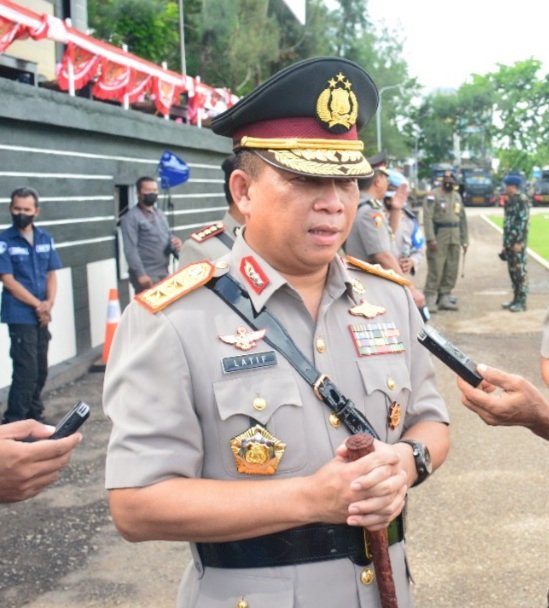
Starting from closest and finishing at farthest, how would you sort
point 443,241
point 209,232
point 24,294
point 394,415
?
1. point 394,415
2. point 209,232
3. point 24,294
4. point 443,241

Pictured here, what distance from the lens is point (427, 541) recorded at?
475cm

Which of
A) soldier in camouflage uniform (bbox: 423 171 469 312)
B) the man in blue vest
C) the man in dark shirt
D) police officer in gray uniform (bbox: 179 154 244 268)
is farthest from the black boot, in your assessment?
police officer in gray uniform (bbox: 179 154 244 268)

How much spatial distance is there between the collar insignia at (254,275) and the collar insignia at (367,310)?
0.27 m

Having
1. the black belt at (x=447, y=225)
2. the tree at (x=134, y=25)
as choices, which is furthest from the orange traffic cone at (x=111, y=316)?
the tree at (x=134, y=25)

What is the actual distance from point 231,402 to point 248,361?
0.36 ft

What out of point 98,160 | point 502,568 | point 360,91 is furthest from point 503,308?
point 360,91

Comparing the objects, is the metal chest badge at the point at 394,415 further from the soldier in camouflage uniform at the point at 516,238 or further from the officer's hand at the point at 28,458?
the soldier in camouflage uniform at the point at 516,238

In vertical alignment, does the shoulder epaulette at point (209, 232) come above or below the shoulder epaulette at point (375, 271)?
below

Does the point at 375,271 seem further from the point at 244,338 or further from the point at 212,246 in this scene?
the point at 212,246

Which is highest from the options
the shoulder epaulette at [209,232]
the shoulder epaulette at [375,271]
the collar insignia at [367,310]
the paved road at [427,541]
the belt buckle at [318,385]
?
the shoulder epaulette at [375,271]

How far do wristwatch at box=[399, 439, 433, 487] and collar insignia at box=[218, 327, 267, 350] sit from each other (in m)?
0.45

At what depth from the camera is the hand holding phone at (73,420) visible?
1.94m

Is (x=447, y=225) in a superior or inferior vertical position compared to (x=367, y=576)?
inferior

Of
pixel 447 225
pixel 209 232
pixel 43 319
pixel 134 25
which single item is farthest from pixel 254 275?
pixel 134 25
